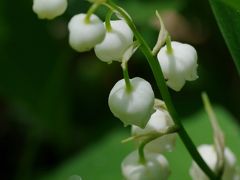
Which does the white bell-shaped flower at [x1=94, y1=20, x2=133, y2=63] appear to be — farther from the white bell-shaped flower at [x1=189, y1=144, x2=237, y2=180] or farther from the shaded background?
the shaded background

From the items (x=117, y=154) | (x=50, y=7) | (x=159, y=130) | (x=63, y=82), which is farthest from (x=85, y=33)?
(x=63, y=82)

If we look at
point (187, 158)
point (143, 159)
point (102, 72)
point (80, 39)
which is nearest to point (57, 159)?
point (102, 72)

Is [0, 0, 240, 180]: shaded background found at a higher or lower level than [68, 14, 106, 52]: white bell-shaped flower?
lower

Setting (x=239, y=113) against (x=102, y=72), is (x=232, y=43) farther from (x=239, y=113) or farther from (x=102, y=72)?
(x=102, y=72)

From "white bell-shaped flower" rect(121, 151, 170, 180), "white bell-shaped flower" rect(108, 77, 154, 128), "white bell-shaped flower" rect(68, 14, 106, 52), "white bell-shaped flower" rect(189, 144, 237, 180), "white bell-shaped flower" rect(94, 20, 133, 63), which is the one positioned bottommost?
"white bell-shaped flower" rect(189, 144, 237, 180)

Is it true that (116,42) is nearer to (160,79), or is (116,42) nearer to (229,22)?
(160,79)

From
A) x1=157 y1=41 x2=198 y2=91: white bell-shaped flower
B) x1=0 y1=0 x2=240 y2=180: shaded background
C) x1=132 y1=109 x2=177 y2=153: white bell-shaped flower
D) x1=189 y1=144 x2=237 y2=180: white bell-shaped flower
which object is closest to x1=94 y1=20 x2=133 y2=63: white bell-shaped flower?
x1=157 y1=41 x2=198 y2=91: white bell-shaped flower
